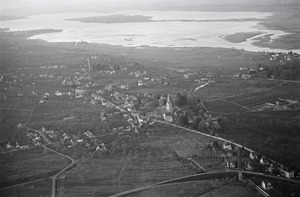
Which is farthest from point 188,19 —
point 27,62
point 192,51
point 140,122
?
point 140,122

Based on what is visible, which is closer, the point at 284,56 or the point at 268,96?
the point at 268,96

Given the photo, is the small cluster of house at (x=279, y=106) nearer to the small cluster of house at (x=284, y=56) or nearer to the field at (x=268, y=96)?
the field at (x=268, y=96)

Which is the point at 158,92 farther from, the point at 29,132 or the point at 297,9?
the point at 297,9

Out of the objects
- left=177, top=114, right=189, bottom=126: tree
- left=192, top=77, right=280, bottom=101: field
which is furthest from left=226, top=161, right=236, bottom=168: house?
left=192, top=77, right=280, bottom=101: field

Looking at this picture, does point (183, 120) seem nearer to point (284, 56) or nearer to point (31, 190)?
point (31, 190)

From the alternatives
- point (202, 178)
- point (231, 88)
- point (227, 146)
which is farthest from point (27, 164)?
point (231, 88)

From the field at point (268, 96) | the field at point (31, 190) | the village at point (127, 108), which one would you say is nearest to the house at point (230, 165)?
the village at point (127, 108)
